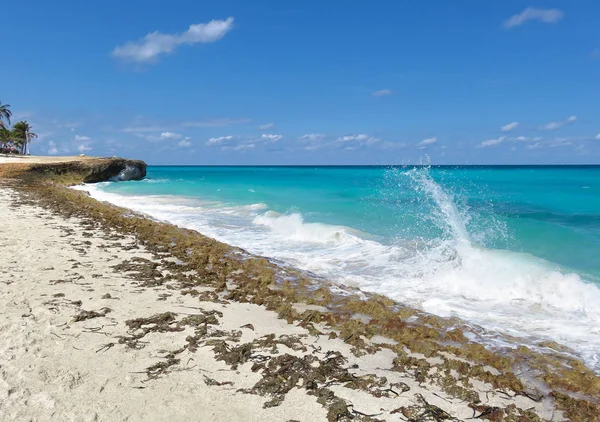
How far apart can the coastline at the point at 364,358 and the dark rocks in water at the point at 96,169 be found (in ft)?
110

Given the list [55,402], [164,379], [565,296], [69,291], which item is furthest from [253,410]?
[565,296]

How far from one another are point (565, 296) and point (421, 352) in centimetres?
395

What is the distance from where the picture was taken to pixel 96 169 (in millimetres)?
43375

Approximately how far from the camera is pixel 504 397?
395 centimetres

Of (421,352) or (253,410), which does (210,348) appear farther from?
(421,352)

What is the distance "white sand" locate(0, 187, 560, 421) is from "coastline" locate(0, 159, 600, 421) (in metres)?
0.03

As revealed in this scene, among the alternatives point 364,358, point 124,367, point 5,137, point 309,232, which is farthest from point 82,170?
point 5,137

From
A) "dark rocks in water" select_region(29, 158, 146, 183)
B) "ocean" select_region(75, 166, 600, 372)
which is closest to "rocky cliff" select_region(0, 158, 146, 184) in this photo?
"dark rocks in water" select_region(29, 158, 146, 183)

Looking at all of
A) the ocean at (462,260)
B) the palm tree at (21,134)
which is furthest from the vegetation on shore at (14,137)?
the ocean at (462,260)

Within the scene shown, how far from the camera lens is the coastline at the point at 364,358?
12.4 feet

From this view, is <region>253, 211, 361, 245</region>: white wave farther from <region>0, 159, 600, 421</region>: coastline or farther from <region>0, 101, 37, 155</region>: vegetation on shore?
<region>0, 101, 37, 155</region>: vegetation on shore

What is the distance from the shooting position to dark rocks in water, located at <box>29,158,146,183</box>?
35.4 metres

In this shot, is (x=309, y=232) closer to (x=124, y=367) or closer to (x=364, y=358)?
(x=364, y=358)

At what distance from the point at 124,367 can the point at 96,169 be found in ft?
146
